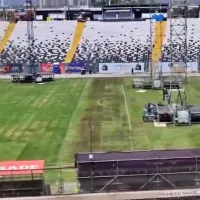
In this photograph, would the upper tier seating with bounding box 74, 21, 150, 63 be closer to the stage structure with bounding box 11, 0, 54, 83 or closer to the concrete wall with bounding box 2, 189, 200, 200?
the stage structure with bounding box 11, 0, 54, 83

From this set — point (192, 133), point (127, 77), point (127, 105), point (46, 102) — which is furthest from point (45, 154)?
point (127, 77)

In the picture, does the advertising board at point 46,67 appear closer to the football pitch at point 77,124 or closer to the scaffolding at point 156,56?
the scaffolding at point 156,56

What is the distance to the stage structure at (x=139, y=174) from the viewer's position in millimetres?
19625

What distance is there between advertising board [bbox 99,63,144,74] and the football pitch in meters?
20.8

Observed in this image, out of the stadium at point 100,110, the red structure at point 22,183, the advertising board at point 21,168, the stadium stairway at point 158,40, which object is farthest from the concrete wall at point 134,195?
the stadium stairway at point 158,40

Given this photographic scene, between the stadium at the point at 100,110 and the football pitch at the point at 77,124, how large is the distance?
7 cm

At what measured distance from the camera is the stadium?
1967 centimetres

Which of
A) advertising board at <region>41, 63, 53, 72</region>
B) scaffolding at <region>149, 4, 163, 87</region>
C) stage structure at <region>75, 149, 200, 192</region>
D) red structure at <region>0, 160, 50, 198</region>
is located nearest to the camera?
red structure at <region>0, 160, 50, 198</region>

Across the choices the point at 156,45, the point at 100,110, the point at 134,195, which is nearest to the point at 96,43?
the point at 156,45

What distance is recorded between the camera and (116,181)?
1972 cm

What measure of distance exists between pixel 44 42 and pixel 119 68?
63.1 feet

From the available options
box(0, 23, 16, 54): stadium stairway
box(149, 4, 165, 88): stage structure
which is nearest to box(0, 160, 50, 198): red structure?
box(149, 4, 165, 88): stage structure

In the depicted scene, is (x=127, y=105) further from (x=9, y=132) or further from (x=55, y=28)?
(x=55, y=28)

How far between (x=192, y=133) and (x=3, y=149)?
1302 centimetres
